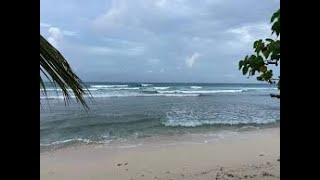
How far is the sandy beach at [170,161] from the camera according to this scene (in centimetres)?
733

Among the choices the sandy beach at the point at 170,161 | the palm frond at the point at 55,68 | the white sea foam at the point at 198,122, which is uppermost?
the palm frond at the point at 55,68

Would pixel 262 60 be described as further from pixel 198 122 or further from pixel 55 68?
pixel 198 122

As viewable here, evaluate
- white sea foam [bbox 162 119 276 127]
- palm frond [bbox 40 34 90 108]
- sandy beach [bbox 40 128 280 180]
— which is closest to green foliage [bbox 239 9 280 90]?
palm frond [bbox 40 34 90 108]

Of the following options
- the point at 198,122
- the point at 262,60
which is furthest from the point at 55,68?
the point at 198,122

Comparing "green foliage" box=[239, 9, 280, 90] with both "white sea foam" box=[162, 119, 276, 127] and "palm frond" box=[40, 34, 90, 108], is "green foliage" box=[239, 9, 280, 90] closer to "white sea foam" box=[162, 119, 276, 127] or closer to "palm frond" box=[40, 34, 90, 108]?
"palm frond" box=[40, 34, 90, 108]

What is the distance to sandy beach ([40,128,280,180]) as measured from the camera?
733cm

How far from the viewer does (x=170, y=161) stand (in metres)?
8.47

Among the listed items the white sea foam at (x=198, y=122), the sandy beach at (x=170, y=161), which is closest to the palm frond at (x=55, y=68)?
the sandy beach at (x=170, y=161)

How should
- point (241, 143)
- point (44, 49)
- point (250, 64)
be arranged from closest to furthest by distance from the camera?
point (44, 49), point (250, 64), point (241, 143)

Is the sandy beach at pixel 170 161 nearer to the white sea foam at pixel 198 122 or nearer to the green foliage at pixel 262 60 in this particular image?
the white sea foam at pixel 198 122
